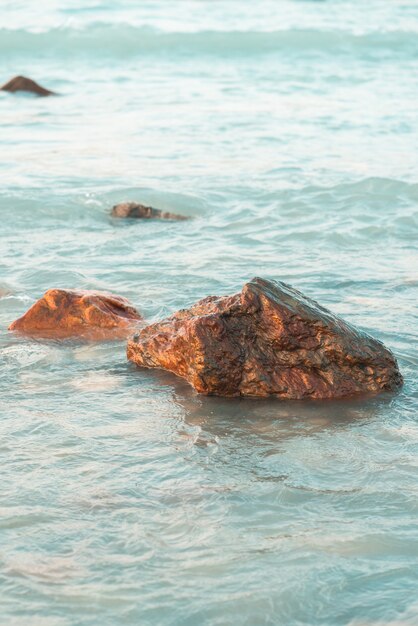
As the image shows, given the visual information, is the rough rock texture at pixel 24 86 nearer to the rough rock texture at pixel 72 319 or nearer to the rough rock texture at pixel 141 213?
the rough rock texture at pixel 141 213

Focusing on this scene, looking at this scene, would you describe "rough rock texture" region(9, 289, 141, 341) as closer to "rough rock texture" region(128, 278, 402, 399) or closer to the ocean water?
the ocean water

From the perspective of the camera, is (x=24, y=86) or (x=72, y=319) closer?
(x=72, y=319)

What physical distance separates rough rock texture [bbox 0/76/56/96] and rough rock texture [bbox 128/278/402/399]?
1195 centimetres

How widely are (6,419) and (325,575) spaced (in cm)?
185

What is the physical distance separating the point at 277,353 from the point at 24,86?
1240 centimetres

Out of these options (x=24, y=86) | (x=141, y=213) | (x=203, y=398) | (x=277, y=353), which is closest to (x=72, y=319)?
(x=203, y=398)

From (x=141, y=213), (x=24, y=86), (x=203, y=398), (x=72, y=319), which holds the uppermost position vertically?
(x=24, y=86)

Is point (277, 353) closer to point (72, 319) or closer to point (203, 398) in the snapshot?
point (203, 398)

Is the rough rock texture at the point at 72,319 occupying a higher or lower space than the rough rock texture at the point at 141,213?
lower

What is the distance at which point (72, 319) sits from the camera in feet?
20.3

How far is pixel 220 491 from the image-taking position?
4.11 meters

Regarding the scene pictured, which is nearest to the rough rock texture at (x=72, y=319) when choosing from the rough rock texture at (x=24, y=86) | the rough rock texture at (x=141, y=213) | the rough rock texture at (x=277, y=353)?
the rough rock texture at (x=277, y=353)

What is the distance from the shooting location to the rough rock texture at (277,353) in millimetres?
5152

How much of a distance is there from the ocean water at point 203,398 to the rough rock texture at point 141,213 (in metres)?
0.18
